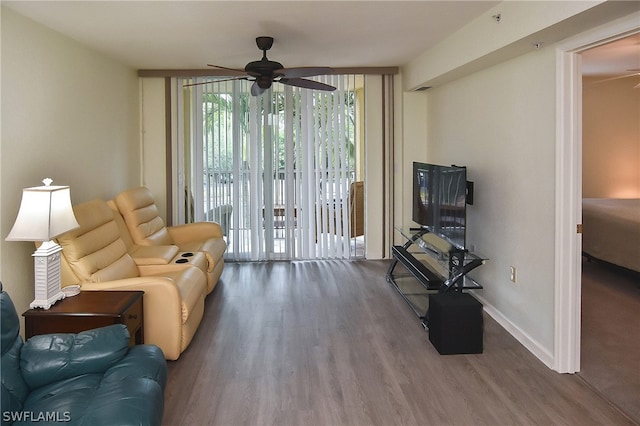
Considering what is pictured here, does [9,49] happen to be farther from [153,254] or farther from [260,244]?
[260,244]

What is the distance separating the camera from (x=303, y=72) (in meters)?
3.96

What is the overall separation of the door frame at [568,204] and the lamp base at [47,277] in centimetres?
311

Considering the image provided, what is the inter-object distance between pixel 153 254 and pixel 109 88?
1962mm

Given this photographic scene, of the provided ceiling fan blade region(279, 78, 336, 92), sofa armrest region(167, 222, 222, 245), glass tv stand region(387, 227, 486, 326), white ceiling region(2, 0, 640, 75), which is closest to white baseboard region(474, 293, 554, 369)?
glass tv stand region(387, 227, 486, 326)

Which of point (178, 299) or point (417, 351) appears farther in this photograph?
point (417, 351)

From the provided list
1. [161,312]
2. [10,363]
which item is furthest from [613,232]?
[10,363]

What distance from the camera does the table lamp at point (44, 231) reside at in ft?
9.20

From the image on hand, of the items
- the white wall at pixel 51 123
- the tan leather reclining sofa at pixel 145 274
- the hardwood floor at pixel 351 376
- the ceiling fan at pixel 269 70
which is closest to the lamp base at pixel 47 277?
the tan leather reclining sofa at pixel 145 274

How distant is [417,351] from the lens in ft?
11.0

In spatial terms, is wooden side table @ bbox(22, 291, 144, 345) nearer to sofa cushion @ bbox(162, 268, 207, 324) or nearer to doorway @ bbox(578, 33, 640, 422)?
sofa cushion @ bbox(162, 268, 207, 324)

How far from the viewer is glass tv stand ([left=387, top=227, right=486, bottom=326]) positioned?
359 cm

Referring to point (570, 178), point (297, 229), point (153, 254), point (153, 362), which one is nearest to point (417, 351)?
point (570, 178)

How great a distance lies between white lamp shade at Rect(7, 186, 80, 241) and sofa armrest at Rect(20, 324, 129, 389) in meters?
0.83

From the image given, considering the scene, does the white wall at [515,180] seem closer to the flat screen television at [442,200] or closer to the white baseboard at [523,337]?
the white baseboard at [523,337]
